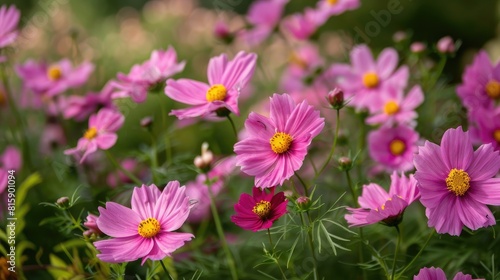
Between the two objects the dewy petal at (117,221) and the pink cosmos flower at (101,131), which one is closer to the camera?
the dewy petal at (117,221)

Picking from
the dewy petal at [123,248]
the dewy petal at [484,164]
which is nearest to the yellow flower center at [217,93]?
the dewy petal at [123,248]

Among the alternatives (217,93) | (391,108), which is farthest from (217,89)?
(391,108)

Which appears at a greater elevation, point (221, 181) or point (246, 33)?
point (246, 33)

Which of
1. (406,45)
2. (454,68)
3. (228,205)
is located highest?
(406,45)

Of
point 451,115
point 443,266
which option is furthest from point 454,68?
point 443,266

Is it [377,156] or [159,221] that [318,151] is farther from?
[159,221]

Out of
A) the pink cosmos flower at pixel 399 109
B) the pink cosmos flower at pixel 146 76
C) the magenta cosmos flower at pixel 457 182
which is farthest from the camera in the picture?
the pink cosmos flower at pixel 399 109

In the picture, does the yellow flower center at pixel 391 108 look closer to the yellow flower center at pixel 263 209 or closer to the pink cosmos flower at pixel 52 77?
the yellow flower center at pixel 263 209
